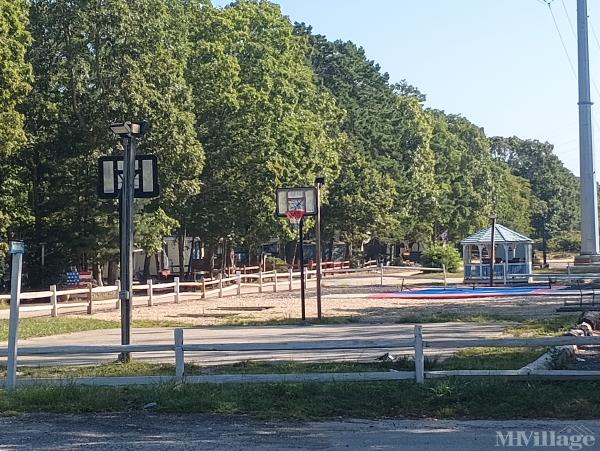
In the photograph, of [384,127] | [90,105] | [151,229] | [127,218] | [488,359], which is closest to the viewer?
[488,359]

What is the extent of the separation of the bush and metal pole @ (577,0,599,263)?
21128mm

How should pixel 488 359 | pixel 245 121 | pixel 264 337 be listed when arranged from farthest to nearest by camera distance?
1. pixel 245 121
2. pixel 264 337
3. pixel 488 359

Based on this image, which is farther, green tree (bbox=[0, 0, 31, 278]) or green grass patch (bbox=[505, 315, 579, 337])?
green tree (bbox=[0, 0, 31, 278])

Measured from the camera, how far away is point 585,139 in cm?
4606

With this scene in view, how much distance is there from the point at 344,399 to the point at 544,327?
11.1m

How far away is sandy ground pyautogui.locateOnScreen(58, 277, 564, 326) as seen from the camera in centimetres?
2669

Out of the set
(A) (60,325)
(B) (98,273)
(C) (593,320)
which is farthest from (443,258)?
(C) (593,320)

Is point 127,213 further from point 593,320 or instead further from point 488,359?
point 593,320

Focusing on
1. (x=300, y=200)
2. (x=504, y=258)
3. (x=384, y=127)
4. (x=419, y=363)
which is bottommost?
(x=419, y=363)

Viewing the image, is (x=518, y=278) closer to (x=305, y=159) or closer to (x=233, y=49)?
(x=305, y=159)

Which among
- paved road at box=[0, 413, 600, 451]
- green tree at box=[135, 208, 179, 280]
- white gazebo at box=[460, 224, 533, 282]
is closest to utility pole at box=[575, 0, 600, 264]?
white gazebo at box=[460, 224, 533, 282]

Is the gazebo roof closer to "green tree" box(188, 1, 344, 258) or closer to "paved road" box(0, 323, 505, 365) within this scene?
"green tree" box(188, 1, 344, 258)

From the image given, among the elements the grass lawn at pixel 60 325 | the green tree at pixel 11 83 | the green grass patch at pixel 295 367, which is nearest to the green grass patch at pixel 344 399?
the green grass patch at pixel 295 367

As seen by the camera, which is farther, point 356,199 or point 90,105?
point 356,199
